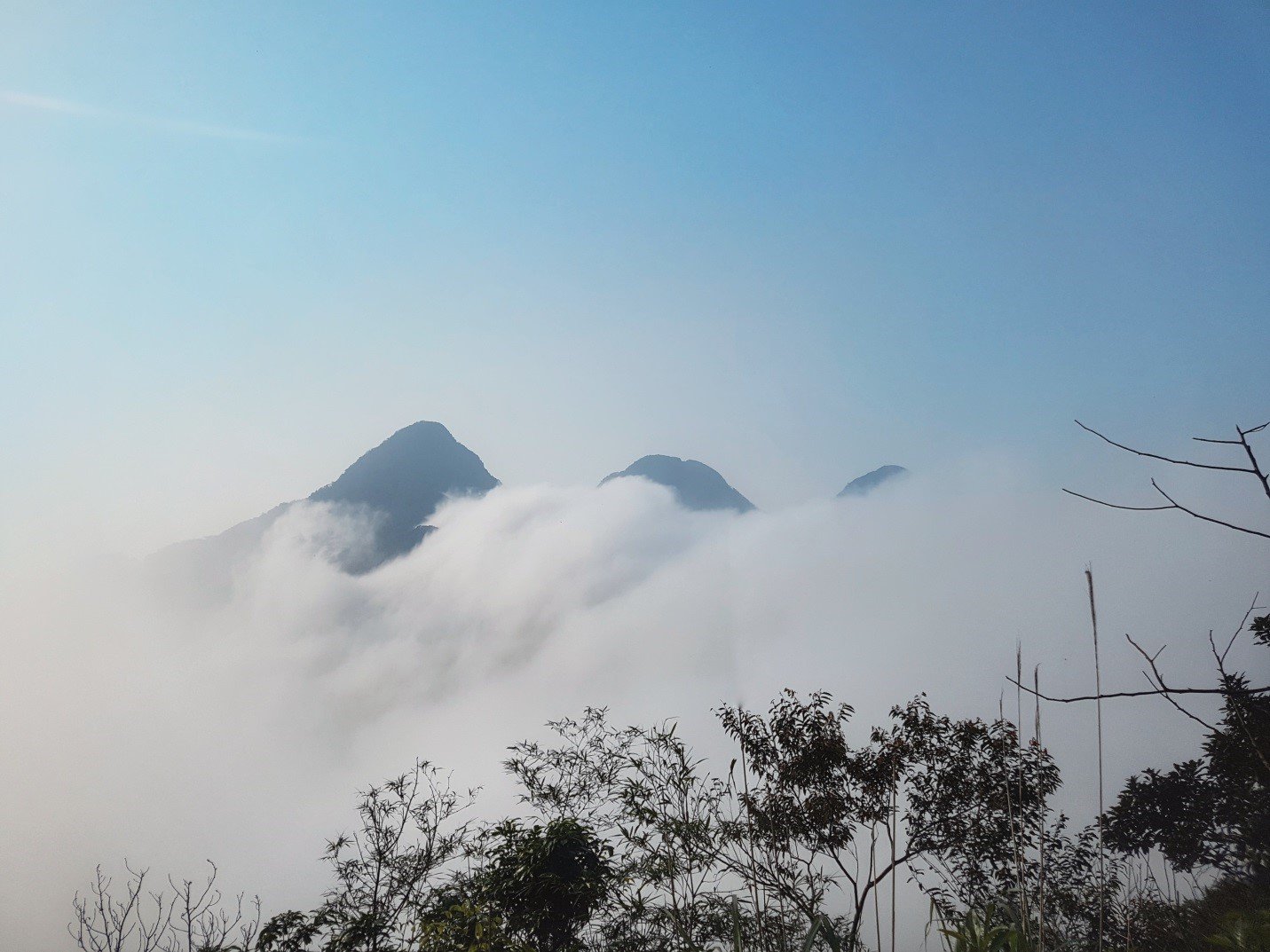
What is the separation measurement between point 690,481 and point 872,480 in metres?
36.5

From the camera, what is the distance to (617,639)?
142 m

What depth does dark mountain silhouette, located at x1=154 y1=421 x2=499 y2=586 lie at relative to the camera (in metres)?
128

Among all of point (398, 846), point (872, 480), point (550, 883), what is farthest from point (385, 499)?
point (550, 883)

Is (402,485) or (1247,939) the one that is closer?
(1247,939)

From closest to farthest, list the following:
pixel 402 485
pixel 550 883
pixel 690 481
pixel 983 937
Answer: pixel 983 937
pixel 550 883
pixel 402 485
pixel 690 481

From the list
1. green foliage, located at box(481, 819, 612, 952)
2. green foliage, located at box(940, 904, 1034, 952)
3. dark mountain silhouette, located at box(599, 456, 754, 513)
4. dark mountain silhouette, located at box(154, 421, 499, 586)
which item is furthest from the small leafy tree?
dark mountain silhouette, located at box(599, 456, 754, 513)

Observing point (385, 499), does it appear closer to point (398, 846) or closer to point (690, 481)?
point (690, 481)

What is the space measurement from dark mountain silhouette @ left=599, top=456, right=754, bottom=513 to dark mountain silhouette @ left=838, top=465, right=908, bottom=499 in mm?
20428

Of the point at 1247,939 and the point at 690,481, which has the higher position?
the point at 690,481

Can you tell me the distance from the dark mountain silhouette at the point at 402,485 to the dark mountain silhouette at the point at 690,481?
34.1m

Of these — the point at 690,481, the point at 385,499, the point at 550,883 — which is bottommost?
the point at 550,883

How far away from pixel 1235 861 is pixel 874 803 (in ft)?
14.2

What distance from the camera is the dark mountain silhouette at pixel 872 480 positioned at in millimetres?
140250

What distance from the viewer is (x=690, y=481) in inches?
5979
